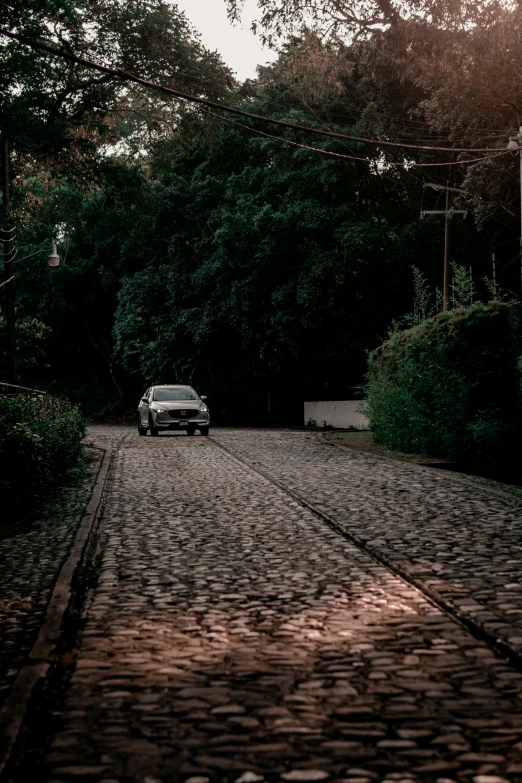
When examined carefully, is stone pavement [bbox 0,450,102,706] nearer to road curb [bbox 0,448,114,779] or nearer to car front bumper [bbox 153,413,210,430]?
road curb [bbox 0,448,114,779]

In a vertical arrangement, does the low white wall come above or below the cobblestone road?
above

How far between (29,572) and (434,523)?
4.54 m

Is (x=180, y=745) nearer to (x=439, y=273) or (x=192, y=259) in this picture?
(x=439, y=273)

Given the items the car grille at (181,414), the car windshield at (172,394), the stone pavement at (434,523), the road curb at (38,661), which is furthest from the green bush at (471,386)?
the car windshield at (172,394)

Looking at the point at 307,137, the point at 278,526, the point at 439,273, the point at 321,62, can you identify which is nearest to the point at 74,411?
the point at 278,526

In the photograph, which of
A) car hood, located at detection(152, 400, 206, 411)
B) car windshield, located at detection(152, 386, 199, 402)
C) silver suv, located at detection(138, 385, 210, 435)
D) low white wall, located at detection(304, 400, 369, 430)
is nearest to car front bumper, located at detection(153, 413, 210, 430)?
silver suv, located at detection(138, 385, 210, 435)

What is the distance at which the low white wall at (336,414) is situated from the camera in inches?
1544

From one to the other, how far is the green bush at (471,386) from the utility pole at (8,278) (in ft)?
34.9

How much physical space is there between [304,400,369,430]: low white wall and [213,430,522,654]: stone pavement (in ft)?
63.2

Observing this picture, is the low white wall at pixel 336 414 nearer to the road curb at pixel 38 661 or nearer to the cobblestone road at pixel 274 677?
the cobblestone road at pixel 274 677

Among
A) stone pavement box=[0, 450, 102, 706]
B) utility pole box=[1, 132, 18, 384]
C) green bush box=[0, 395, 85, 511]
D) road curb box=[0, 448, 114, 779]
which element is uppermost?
utility pole box=[1, 132, 18, 384]

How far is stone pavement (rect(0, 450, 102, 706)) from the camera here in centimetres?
566

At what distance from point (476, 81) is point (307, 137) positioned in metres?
8.63

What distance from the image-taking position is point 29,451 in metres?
11.9
